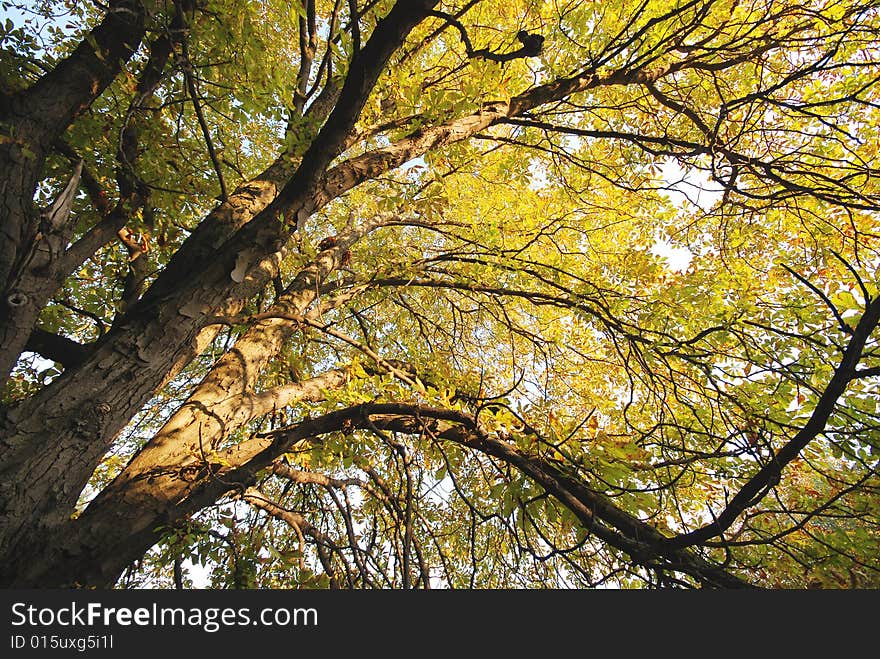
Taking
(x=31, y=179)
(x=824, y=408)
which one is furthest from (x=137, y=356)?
(x=824, y=408)

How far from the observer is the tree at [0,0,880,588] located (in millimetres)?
1894

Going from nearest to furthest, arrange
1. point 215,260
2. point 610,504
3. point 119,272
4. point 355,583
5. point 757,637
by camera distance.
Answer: point 757,637
point 610,504
point 355,583
point 215,260
point 119,272

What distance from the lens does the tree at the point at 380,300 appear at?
6.21ft

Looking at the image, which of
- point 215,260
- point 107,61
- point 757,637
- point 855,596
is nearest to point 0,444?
point 215,260

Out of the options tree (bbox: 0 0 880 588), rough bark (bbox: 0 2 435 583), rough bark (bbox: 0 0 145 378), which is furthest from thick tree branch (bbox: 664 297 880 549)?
rough bark (bbox: 0 0 145 378)

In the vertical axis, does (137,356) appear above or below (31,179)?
below

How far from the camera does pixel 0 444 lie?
1.79m

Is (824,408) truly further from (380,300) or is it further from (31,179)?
(380,300)

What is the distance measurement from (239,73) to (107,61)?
30.5 inches

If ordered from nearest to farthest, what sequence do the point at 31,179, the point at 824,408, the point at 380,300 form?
the point at 824,408 → the point at 31,179 → the point at 380,300

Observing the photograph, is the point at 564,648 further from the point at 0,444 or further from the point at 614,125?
the point at 614,125

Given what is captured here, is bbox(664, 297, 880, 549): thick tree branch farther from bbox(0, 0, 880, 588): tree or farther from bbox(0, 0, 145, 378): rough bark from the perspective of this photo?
bbox(0, 0, 145, 378): rough bark

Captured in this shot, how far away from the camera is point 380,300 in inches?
199

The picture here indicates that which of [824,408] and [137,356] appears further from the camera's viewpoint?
→ [137,356]
